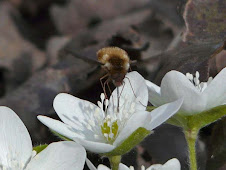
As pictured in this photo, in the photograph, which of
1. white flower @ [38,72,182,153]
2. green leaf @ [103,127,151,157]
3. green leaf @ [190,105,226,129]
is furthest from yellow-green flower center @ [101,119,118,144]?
green leaf @ [190,105,226,129]

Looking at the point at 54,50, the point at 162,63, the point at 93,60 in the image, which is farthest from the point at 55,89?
the point at 54,50

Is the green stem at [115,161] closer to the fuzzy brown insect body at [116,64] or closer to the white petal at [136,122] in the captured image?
the white petal at [136,122]

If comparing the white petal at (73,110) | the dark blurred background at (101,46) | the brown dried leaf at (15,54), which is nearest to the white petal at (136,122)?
the white petal at (73,110)

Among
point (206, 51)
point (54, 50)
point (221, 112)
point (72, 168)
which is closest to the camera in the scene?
point (72, 168)

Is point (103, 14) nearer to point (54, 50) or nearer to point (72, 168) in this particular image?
point (54, 50)

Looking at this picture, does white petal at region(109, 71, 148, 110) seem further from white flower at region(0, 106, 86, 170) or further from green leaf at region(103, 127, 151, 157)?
white flower at region(0, 106, 86, 170)
